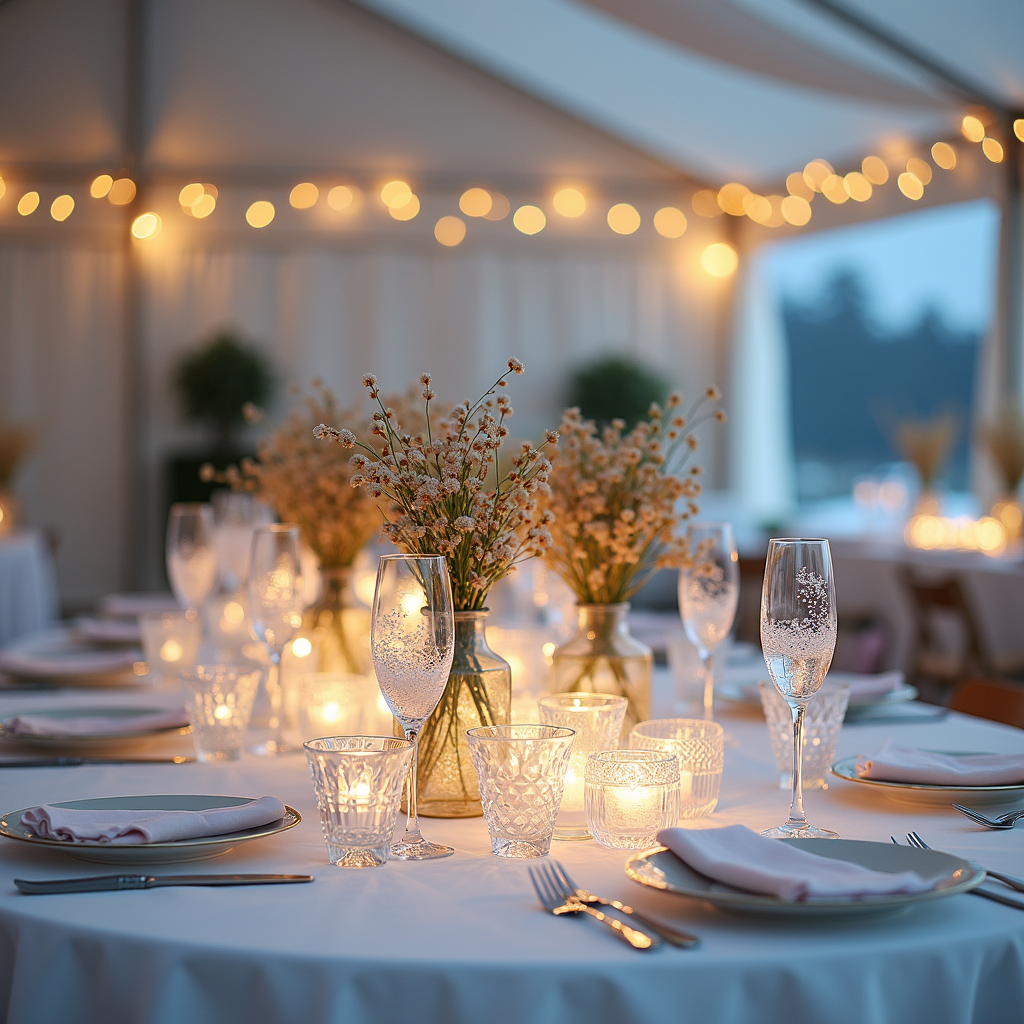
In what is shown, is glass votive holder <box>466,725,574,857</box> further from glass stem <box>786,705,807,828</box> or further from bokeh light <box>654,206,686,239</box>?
bokeh light <box>654,206,686,239</box>

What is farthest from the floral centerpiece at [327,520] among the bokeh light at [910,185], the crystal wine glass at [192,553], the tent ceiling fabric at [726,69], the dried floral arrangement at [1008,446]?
the bokeh light at [910,185]

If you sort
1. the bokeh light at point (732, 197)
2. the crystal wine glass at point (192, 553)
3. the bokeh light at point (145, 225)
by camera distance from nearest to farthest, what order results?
the crystal wine glass at point (192, 553)
the bokeh light at point (145, 225)
the bokeh light at point (732, 197)

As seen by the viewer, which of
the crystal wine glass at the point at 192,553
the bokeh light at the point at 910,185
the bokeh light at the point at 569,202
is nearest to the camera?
the crystal wine glass at the point at 192,553

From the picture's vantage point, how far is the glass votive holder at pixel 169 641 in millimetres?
2141

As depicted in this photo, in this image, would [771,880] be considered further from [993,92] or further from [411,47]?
[411,47]

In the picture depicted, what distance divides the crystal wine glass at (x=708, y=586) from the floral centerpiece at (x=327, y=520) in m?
0.56

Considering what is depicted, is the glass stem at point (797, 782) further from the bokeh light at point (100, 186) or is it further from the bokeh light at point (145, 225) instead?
the bokeh light at point (100, 186)

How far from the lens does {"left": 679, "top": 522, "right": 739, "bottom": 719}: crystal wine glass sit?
5.69 feet

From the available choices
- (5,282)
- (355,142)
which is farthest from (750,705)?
(5,282)

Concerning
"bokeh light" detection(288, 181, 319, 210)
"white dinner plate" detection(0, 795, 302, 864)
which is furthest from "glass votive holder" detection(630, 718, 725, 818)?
"bokeh light" detection(288, 181, 319, 210)

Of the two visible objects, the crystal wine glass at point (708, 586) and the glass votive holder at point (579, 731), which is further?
the crystal wine glass at point (708, 586)

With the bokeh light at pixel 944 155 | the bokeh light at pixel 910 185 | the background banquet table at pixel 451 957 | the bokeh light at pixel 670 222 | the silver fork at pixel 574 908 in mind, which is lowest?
the background banquet table at pixel 451 957

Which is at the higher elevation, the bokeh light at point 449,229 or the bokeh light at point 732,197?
the bokeh light at point 732,197

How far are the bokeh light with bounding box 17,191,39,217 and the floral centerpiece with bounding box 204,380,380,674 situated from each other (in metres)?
8.50
